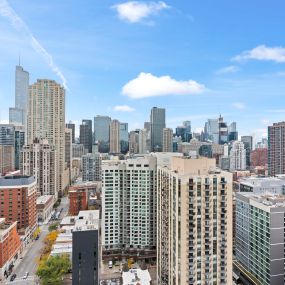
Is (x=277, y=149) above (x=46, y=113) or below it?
below

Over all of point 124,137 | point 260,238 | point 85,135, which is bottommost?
point 260,238

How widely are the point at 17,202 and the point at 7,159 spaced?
7026 cm

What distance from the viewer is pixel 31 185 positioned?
59.5 metres

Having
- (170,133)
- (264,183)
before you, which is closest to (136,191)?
(264,183)

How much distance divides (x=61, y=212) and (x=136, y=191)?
36.6 m

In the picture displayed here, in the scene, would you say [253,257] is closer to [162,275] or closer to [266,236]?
[266,236]

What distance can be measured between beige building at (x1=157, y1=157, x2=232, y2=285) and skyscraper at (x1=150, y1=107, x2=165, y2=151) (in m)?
125

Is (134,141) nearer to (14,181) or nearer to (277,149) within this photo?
(277,149)

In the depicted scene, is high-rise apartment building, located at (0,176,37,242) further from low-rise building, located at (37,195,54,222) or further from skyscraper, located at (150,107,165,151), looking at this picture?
skyscraper, located at (150,107,165,151)

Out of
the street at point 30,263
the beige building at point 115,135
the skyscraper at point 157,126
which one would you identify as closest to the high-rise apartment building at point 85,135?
the beige building at point 115,135

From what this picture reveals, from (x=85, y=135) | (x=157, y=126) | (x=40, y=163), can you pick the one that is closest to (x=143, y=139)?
(x=157, y=126)

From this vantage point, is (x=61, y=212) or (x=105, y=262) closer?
(x=105, y=262)

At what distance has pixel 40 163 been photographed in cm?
8256

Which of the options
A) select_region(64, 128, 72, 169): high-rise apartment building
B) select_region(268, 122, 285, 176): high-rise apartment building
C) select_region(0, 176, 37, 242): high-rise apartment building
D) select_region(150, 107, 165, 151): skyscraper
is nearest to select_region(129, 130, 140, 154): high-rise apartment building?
select_region(150, 107, 165, 151): skyscraper
